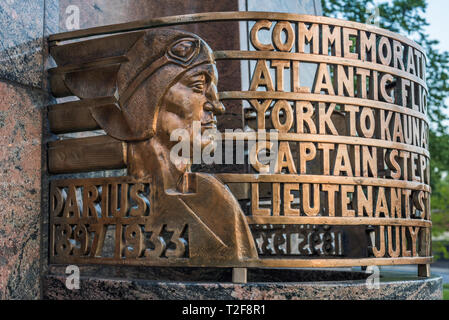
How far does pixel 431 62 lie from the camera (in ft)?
45.2

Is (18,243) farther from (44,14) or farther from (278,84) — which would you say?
(278,84)

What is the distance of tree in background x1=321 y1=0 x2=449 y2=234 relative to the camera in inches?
534

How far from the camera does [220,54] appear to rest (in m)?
4.33

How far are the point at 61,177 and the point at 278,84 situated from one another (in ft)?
6.72

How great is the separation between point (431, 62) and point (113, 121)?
11.2 metres

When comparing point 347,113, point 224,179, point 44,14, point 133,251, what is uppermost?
point 44,14

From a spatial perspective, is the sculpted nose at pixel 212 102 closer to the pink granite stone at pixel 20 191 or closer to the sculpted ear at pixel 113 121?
the sculpted ear at pixel 113 121

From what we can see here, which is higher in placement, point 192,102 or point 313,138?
point 192,102

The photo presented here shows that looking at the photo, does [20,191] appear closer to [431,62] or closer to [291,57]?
[291,57]

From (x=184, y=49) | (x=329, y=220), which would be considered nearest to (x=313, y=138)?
(x=329, y=220)

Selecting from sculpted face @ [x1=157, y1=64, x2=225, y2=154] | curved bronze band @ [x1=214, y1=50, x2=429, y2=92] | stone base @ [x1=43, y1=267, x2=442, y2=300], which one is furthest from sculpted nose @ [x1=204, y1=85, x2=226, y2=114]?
stone base @ [x1=43, y1=267, x2=442, y2=300]

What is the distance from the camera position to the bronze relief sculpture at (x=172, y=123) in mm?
4082
